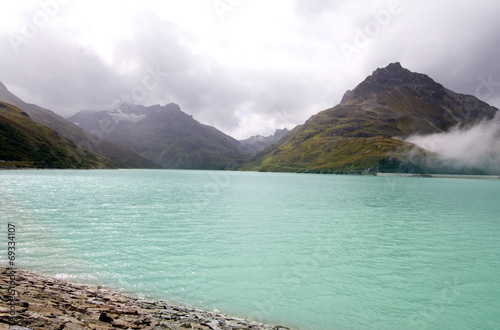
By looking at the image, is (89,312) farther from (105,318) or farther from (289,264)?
(289,264)

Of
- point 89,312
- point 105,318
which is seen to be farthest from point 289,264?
point 89,312

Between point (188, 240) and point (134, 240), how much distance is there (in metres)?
6.04

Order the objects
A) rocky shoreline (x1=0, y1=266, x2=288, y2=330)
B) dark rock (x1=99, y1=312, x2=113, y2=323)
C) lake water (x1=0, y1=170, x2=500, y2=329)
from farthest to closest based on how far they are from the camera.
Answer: lake water (x1=0, y1=170, x2=500, y2=329) → dark rock (x1=99, y1=312, x2=113, y2=323) → rocky shoreline (x1=0, y1=266, x2=288, y2=330)

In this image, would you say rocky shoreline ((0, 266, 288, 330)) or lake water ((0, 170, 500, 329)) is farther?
lake water ((0, 170, 500, 329))

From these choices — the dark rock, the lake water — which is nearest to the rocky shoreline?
the dark rock

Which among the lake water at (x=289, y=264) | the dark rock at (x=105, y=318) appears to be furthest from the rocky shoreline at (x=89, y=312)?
the lake water at (x=289, y=264)

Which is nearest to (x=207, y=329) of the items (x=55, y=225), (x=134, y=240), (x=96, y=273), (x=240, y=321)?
(x=240, y=321)

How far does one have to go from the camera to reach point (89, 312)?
40.3 ft

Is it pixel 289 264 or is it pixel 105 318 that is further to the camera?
pixel 289 264

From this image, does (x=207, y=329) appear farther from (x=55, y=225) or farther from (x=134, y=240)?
(x=55, y=225)

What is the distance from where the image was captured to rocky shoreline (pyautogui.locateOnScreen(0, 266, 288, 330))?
33.5 feet

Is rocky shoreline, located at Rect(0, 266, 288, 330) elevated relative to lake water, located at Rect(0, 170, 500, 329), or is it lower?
elevated

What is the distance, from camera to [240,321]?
14438mm

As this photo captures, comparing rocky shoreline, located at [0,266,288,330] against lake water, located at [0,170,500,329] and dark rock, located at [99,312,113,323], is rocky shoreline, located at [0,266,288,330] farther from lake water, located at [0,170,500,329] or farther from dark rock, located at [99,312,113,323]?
lake water, located at [0,170,500,329]
